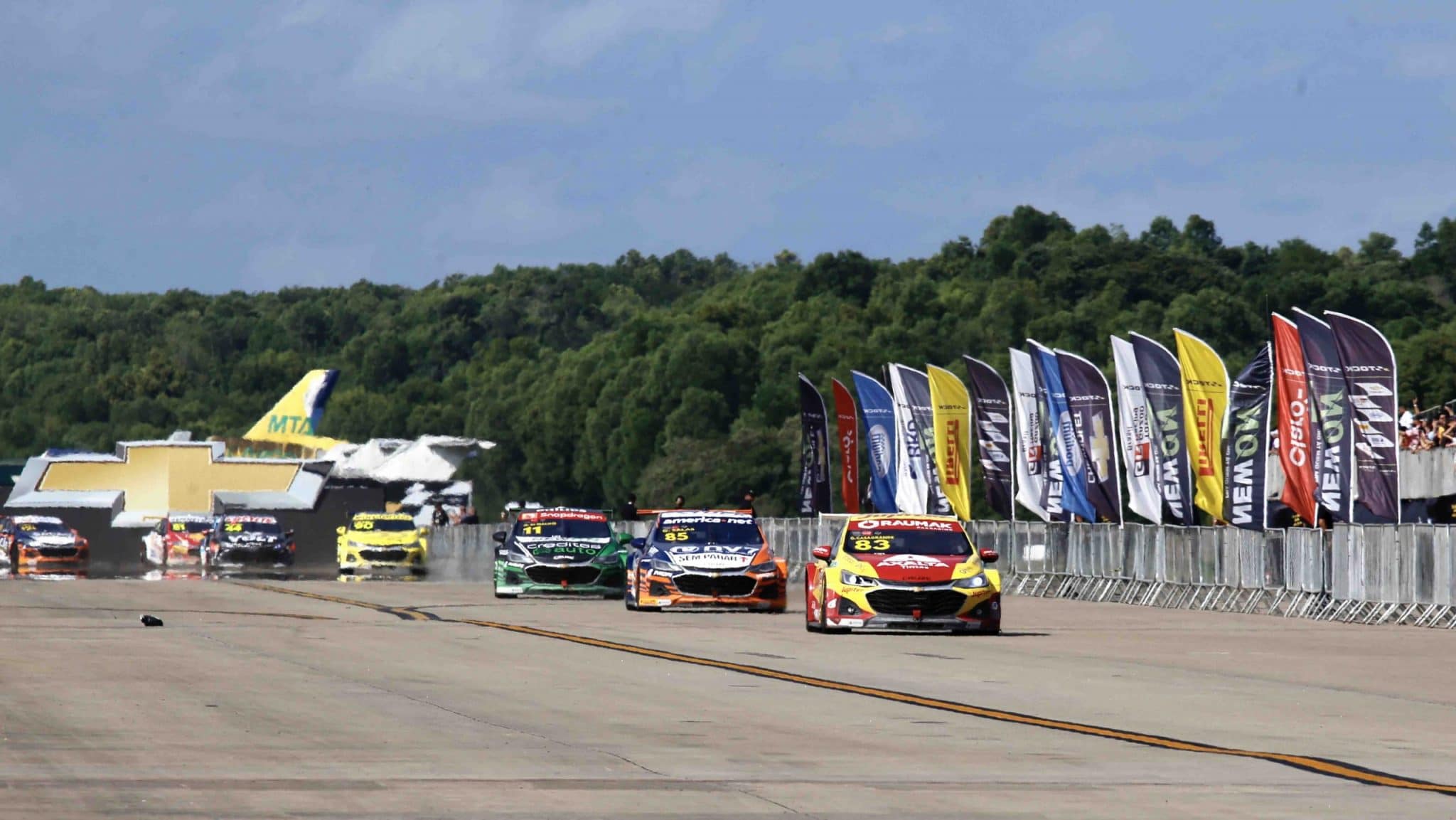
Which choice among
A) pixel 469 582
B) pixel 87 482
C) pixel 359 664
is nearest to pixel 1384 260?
pixel 87 482

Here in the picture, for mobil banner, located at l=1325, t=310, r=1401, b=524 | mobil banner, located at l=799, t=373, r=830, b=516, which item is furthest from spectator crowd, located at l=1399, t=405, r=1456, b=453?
mobil banner, located at l=1325, t=310, r=1401, b=524

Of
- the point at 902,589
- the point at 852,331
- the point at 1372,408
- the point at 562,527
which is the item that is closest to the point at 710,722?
the point at 902,589

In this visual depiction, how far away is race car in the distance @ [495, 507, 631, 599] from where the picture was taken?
121 feet

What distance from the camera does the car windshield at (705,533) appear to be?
105 ft

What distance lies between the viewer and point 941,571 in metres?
26.6

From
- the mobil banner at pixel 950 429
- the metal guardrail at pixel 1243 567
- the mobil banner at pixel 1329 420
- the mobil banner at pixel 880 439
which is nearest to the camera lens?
the metal guardrail at pixel 1243 567

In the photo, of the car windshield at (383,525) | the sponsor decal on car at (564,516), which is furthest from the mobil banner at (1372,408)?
the car windshield at (383,525)

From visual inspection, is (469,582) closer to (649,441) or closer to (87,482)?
(87,482)

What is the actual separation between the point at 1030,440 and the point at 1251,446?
30.9ft

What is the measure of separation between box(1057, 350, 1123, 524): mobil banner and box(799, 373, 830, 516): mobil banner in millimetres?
11982

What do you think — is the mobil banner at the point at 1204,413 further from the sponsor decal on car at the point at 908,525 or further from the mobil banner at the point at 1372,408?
the sponsor decal on car at the point at 908,525

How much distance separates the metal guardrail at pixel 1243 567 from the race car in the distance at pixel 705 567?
713cm

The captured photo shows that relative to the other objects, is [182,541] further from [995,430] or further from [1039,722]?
[1039,722]

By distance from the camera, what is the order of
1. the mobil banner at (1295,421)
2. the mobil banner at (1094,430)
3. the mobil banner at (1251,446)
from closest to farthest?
the mobil banner at (1295,421)
the mobil banner at (1251,446)
the mobil banner at (1094,430)
